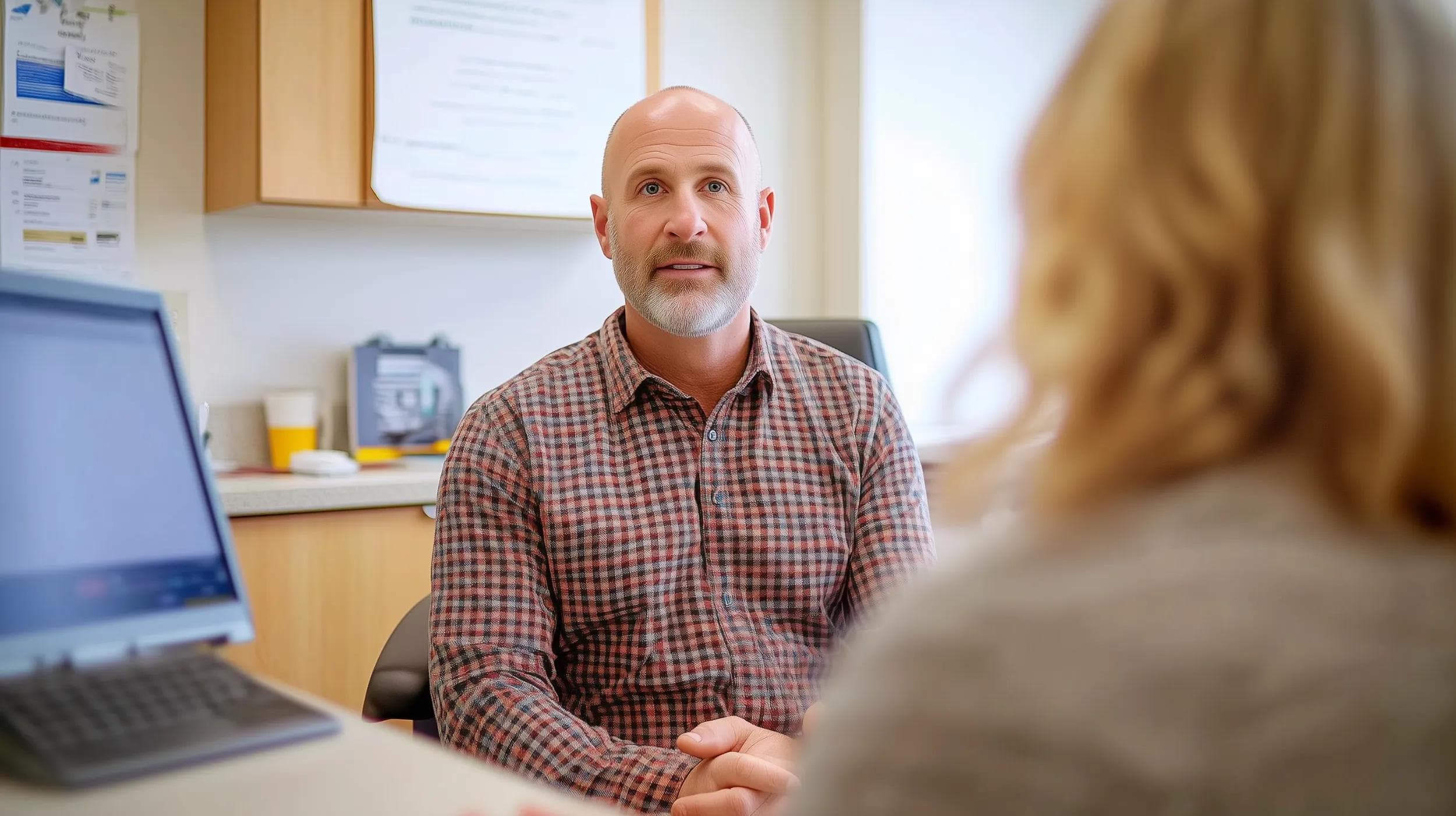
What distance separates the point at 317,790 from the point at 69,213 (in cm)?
225

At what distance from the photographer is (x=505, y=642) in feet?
4.41

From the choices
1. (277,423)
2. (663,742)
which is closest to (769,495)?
(663,742)

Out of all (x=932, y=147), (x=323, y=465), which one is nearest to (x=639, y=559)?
(x=323, y=465)

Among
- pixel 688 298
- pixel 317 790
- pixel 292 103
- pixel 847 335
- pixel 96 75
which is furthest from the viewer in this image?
pixel 96 75

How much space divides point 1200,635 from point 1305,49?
265 mm

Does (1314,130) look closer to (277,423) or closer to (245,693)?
(245,693)

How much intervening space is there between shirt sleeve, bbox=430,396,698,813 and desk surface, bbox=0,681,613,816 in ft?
1.70

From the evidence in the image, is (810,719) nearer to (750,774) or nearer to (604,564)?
(750,774)

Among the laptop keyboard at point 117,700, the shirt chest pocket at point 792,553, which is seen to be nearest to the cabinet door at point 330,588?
the shirt chest pocket at point 792,553

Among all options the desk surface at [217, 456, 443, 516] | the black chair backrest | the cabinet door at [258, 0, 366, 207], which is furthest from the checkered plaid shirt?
the cabinet door at [258, 0, 366, 207]

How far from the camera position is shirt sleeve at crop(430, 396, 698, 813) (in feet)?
4.15

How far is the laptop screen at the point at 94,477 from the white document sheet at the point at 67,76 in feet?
6.65

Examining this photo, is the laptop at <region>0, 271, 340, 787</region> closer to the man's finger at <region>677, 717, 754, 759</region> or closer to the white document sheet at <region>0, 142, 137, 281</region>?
the man's finger at <region>677, 717, 754, 759</region>

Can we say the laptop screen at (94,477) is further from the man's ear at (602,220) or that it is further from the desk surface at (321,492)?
the desk surface at (321,492)
